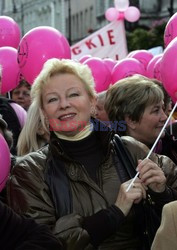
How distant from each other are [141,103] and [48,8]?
2550 inches

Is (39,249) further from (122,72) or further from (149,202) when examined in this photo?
(122,72)

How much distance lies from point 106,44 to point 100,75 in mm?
3099

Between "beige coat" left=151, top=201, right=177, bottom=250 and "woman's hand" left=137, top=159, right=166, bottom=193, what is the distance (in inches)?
24.1

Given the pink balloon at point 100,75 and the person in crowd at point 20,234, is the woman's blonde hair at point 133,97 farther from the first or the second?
the pink balloon at point 100,75

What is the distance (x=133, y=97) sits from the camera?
3.64 m

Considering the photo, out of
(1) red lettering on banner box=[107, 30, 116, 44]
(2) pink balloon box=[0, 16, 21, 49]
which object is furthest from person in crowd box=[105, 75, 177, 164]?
(1) red lettering on banner box=[107, 30, 116, 44]

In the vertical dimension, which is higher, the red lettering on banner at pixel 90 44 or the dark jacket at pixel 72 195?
the dark jacket at pixel 72 195

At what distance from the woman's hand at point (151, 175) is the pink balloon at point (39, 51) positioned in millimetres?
2254

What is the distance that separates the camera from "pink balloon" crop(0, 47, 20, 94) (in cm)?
566

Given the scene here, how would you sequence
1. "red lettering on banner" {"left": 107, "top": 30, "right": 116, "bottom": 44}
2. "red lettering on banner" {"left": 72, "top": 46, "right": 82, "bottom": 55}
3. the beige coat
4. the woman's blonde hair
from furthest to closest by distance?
"red lettering on banner" {"left": 72, "top": 46, "right": 82, "bottom": 55} → "red lettering on banner" {"left": 107, "top": 30, "right": 116, "bottom": 44} → the woman's blonde hair → the beige coat

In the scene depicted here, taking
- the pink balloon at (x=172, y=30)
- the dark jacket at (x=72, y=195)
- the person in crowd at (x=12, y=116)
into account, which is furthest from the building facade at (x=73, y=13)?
the dark jacket at (x=72, y=195)

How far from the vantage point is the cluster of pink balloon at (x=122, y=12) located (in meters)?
11.9

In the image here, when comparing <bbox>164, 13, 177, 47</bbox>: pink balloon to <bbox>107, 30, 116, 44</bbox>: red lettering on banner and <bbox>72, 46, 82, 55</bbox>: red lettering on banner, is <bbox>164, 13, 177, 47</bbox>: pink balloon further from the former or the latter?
<bbox>72, 46, 82, 55</bbox>: red lettering on banner

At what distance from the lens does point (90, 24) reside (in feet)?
206
